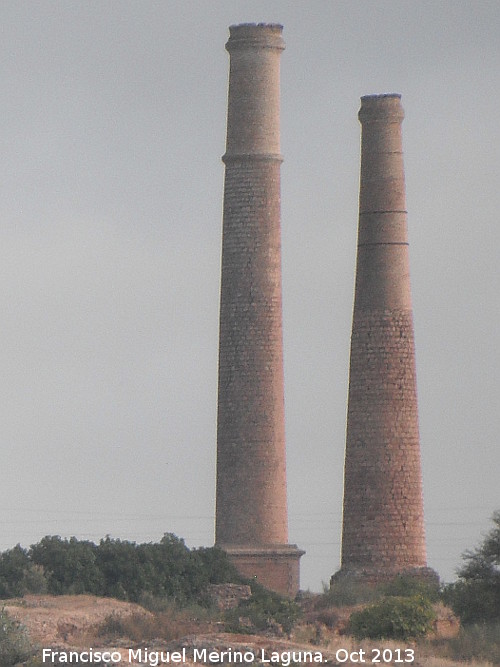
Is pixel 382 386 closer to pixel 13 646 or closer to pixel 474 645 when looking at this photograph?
pixel 474 645

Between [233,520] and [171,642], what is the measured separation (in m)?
16.0

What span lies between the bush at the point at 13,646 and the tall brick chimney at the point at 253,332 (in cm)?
1490

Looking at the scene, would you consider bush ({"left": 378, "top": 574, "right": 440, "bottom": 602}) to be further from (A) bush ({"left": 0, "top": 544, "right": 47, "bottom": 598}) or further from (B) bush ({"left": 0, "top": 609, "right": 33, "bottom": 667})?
(B) bush ({"left": 0, "top": 609, "right": 33, "bottom": 667})

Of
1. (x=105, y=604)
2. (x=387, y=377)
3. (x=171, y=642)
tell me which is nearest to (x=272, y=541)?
(x=387, y=377)

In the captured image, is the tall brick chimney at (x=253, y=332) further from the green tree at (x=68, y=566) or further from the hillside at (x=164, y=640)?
the hillside at (x=164, y=640)

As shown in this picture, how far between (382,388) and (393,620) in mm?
10567

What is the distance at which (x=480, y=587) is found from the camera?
4025cm

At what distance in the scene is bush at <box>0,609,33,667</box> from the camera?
31.7 metres

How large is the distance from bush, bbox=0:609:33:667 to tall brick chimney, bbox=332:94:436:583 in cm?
1507

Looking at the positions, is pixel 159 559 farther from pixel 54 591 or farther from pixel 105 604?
pixel 105 604

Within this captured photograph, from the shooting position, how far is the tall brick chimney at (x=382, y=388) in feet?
153

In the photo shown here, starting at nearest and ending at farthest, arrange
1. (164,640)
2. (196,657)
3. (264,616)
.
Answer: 1. (196,657)
2. (164,640)
3. (264,616)

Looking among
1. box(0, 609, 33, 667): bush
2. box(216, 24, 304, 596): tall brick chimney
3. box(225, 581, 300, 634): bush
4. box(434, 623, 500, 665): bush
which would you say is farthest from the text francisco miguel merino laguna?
box(216, 24, 304, 596): tall brick chimney

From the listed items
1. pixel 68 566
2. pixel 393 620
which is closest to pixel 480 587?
pixel 393 620
